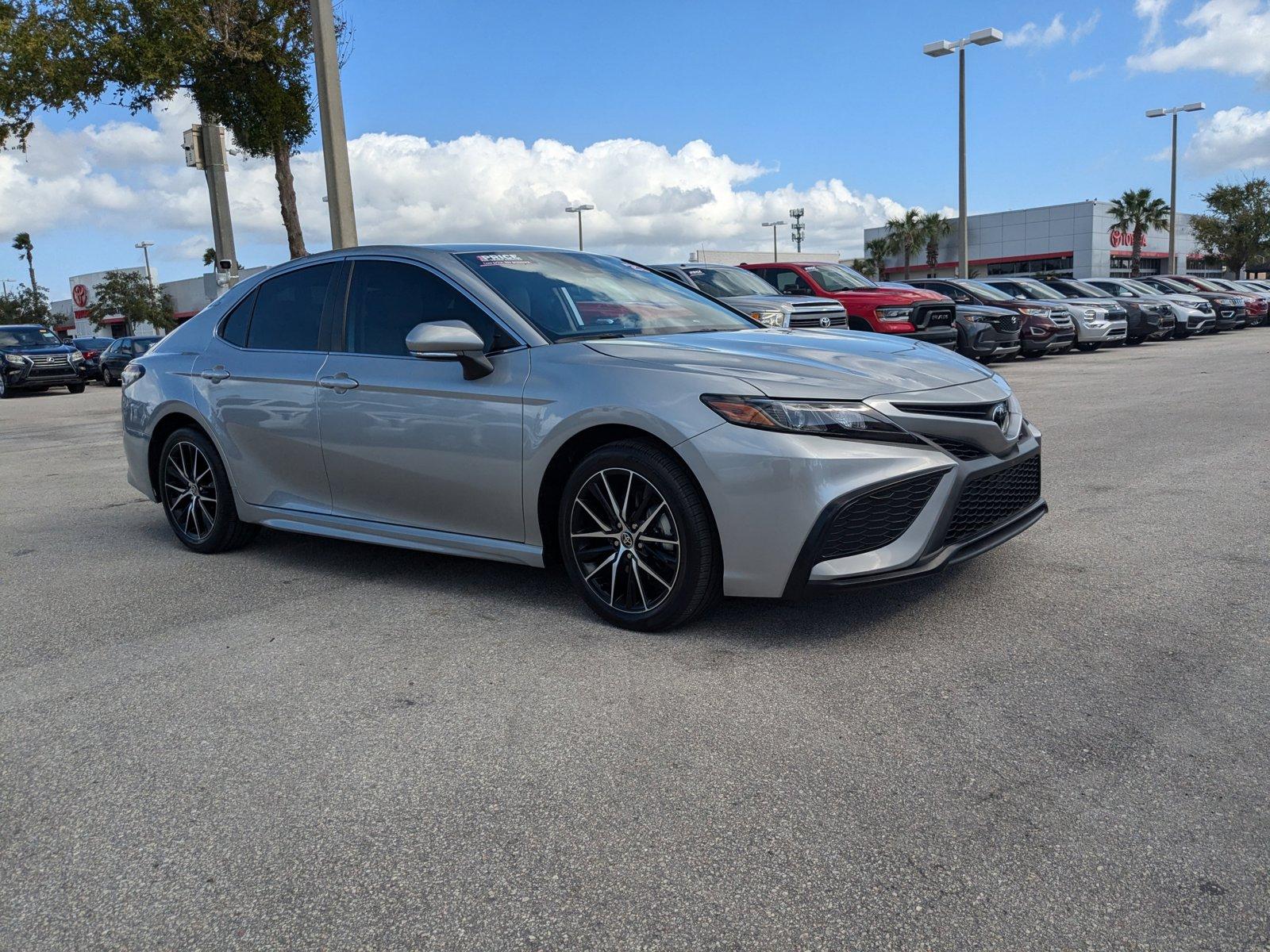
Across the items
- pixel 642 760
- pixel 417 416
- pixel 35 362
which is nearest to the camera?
pixel 642 760

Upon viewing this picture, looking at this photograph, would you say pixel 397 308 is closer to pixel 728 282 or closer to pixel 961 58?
pixel 728 282

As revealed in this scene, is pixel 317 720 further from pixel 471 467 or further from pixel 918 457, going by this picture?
pixel 918 457

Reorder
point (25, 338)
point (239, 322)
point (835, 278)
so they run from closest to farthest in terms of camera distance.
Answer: point (239, 322)
point (835, 278)
point (25, 338)

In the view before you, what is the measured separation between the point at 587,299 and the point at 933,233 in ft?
217

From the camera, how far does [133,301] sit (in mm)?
69812

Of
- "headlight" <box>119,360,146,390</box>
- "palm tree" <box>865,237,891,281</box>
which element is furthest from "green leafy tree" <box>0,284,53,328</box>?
"headlight" <box>119,360,146,390</box>

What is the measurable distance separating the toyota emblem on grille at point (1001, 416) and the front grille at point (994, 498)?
0.54 ft

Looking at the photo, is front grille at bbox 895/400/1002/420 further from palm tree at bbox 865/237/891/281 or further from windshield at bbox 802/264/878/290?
palm tree at bbox 865/237/891/281

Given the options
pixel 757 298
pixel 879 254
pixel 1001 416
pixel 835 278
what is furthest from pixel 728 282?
pixel 879 254

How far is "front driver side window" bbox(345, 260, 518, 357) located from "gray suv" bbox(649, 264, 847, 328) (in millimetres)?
8773

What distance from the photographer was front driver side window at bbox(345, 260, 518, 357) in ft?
15.5

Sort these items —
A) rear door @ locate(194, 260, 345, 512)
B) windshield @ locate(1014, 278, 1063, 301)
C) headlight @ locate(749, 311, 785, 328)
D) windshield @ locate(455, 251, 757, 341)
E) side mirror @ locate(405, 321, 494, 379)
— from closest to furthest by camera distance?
side mirror @ locate(405, 321, 494, 379)
windshield @ locate(455, 251, 757, 341)
rear door @ locate(194, 260, 345, 512)
headlight @ locate(749, 311, 785, 328)
windshield @ locate(1014, 278, 1063, 301)

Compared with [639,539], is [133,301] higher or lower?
higher

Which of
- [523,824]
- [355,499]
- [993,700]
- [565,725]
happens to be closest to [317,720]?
[565,725]
